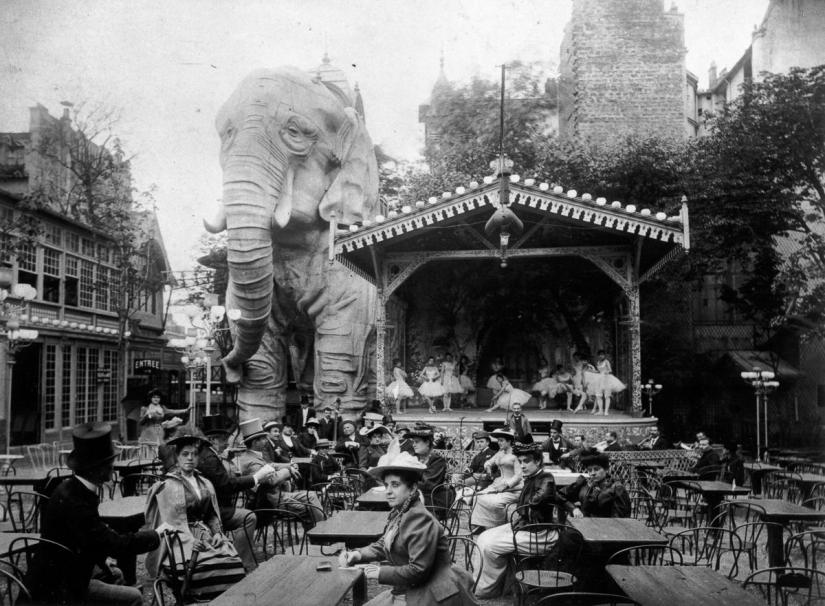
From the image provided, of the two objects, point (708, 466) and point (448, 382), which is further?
point (448, 382)

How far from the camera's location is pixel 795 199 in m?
17.5

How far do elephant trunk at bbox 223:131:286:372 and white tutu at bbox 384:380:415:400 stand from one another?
2957mm

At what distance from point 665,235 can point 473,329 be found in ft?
22.2

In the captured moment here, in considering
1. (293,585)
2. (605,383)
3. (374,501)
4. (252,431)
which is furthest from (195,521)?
(605,383)

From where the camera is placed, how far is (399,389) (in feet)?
55.6

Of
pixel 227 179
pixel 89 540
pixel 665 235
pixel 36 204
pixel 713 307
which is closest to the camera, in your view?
pixel 89 540

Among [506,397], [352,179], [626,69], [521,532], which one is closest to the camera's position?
[521,532]

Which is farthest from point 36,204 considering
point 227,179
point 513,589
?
point 513,589

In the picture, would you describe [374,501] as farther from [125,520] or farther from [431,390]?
[431,390]

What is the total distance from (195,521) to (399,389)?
1107 centimetres

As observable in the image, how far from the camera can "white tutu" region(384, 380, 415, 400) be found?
54.9 feet

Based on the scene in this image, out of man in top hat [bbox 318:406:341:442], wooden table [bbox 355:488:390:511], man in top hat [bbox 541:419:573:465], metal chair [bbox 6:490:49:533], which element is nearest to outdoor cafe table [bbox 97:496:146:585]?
metal chair [bbox 6:490:49:533]

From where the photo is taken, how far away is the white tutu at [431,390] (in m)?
17.0

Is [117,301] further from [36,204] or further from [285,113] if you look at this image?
[285,113]
